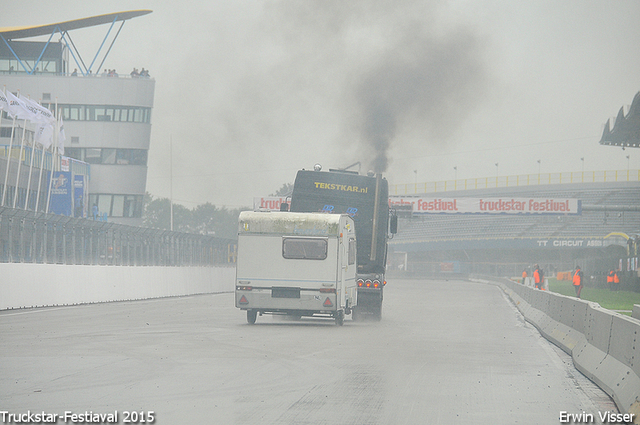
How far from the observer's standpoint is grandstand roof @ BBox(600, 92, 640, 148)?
101ft

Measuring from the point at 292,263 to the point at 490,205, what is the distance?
5582cm

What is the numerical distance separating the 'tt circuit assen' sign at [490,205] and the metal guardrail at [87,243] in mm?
33468

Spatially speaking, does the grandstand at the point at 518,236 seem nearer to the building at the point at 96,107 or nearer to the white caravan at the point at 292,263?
the building at the point at 96,107

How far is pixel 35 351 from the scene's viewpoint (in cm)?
1327

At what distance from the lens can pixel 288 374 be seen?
36.1 ft

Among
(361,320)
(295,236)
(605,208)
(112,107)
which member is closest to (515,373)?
(295,236)

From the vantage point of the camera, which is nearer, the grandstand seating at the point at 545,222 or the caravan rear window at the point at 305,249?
the caravan rear window at the point at 305,249

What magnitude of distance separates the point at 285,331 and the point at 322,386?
8.35 metres

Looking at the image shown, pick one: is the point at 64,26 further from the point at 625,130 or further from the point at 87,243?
the point at 625,130

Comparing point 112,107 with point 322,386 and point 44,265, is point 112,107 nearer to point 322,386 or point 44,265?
point 44,265

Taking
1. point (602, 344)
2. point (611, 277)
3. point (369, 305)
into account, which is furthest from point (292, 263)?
point (611, 277)

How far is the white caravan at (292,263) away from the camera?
19453 mm

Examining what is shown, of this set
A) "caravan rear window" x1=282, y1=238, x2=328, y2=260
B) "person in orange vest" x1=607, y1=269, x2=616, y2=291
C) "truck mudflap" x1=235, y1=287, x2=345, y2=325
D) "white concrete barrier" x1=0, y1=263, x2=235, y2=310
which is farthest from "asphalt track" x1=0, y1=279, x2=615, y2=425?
"person in orange vest" x1=607, y1=269, x2=616, y2=291

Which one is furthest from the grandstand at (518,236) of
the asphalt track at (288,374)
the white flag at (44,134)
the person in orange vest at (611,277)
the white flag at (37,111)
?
the asphalt track at (288,374)
